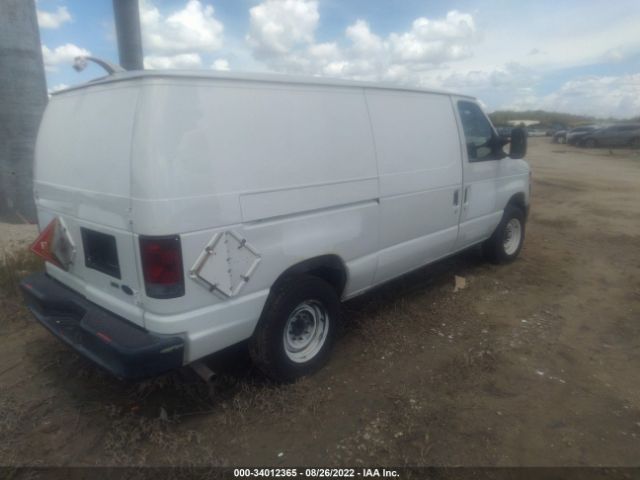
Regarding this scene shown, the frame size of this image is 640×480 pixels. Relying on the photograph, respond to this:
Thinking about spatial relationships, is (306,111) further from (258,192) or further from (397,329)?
(397,329)

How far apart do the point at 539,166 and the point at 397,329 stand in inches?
690

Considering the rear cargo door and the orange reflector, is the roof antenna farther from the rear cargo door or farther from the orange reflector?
the orange reflector

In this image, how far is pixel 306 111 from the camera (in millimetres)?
3076

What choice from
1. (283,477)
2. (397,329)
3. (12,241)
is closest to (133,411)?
(283,477)

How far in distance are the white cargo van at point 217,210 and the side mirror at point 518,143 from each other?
1501 mm

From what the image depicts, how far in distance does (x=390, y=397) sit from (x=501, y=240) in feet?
10.9

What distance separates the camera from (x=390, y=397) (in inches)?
127

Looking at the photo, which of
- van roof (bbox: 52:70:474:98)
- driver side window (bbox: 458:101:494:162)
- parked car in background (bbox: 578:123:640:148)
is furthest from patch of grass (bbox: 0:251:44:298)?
parked car in background (bbox: 578:123:640:148)

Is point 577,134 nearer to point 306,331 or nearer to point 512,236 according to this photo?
point 512,236

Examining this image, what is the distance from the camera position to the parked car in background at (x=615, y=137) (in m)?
26.7

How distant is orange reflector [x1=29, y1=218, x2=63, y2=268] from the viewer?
311 cm

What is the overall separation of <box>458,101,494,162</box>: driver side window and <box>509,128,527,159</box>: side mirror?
254 millimetres

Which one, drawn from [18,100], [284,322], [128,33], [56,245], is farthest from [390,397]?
[18,100]

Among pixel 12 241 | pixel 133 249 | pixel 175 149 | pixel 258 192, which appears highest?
pixel 175 149
